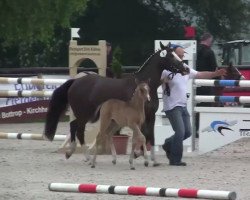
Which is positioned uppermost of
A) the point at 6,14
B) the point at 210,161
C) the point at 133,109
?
the point at 6,14

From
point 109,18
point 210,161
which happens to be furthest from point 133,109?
point 109,18

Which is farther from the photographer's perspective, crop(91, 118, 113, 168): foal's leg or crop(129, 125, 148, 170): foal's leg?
crop(91, 118, 113, 168): foal's leg

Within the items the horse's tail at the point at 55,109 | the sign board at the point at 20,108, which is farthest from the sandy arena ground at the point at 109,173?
the sign board at the point at 20,108

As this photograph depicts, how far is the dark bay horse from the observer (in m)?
14.1

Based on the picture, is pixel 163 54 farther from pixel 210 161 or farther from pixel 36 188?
pixel 36 188

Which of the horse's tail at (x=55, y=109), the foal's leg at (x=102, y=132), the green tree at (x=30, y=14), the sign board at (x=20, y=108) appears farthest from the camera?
the sign board at (x=20, y=108)

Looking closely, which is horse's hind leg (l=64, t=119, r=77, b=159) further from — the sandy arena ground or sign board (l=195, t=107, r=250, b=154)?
sign board (l=195, t=107, r=250, b=154)

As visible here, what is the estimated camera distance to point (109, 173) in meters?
13.3

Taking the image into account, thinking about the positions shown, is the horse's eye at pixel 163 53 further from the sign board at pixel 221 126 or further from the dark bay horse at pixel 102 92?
the sign board at pixel 221 126

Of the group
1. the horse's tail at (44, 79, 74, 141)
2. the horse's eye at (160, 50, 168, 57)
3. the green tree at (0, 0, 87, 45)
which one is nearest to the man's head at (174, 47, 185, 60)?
the horse's eye at (160, 50, 168, 57)

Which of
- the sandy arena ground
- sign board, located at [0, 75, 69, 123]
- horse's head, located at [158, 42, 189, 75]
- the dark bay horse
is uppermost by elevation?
horse's head, located at [158, 42, 189, 75]

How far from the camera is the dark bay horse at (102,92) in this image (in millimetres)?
14141

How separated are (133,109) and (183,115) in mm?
1045

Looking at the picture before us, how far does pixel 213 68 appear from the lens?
57.5 feet
